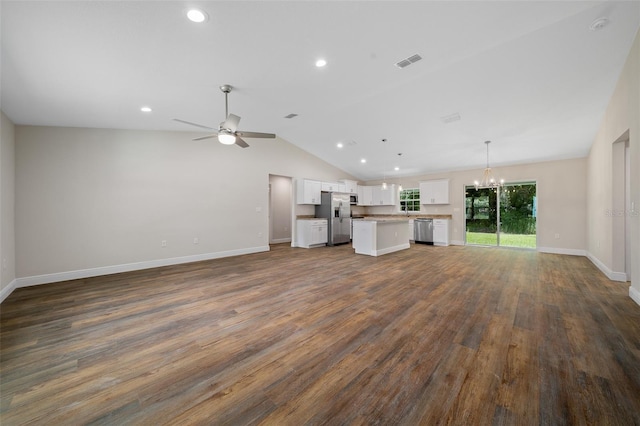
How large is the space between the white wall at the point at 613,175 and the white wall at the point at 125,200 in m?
6.69

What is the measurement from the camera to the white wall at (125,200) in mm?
3947

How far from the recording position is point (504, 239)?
7441mm

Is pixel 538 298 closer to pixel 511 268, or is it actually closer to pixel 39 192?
pixel 511 268

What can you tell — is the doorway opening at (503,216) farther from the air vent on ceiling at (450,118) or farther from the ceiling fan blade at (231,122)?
the ceiling fan blade at (231,122)

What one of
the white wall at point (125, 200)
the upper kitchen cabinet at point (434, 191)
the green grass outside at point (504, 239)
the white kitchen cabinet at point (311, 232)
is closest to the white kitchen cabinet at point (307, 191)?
the white kitchen cabinet at point (311, 232)

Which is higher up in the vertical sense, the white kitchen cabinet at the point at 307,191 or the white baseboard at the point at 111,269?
the white kitchen cabinet at the point at 307,191

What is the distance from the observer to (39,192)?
3.96m

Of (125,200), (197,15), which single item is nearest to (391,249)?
(197,15)

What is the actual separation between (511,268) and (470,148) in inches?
129

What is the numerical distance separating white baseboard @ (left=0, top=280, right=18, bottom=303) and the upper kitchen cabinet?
987cm

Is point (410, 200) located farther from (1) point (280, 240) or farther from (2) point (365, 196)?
(1) point (280, 240)

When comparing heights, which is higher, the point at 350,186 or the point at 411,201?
the point at 350,186

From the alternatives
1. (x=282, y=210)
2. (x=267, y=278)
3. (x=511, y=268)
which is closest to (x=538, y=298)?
(x=511, y=268)

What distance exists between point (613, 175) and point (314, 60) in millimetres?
5088
